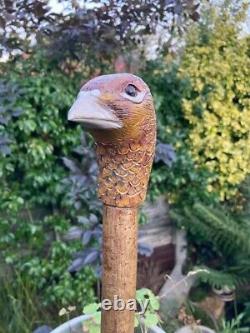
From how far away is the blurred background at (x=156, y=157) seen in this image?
6.23 feet

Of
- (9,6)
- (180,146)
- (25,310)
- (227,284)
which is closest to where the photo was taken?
(9,6)

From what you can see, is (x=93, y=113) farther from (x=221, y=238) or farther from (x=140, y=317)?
(x=221, y=238)

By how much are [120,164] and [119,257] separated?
206 mm

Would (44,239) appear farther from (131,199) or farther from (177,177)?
(131,199)

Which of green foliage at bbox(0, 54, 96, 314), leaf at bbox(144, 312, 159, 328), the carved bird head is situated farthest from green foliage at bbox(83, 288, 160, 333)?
green foliage at bbox(0, 54, 96, 314)

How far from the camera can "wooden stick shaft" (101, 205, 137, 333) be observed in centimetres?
99

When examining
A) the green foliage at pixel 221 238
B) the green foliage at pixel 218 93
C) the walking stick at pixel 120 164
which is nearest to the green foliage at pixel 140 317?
the walking stick at pixel 120 164

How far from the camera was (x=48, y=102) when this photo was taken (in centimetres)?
190

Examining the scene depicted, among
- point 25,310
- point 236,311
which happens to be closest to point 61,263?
point 25,310

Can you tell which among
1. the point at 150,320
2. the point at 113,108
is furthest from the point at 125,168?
the point at 150,320

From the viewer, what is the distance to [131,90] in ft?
3.01

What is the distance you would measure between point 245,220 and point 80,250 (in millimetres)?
824

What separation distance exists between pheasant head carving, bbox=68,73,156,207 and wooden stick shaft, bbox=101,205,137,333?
0.10 ft

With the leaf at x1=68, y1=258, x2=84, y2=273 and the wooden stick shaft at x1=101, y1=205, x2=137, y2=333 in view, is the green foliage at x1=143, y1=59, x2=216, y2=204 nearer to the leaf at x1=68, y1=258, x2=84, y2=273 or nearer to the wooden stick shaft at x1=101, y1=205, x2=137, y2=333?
the leaf at x1=68, y1=258, x2=84, y2=273
